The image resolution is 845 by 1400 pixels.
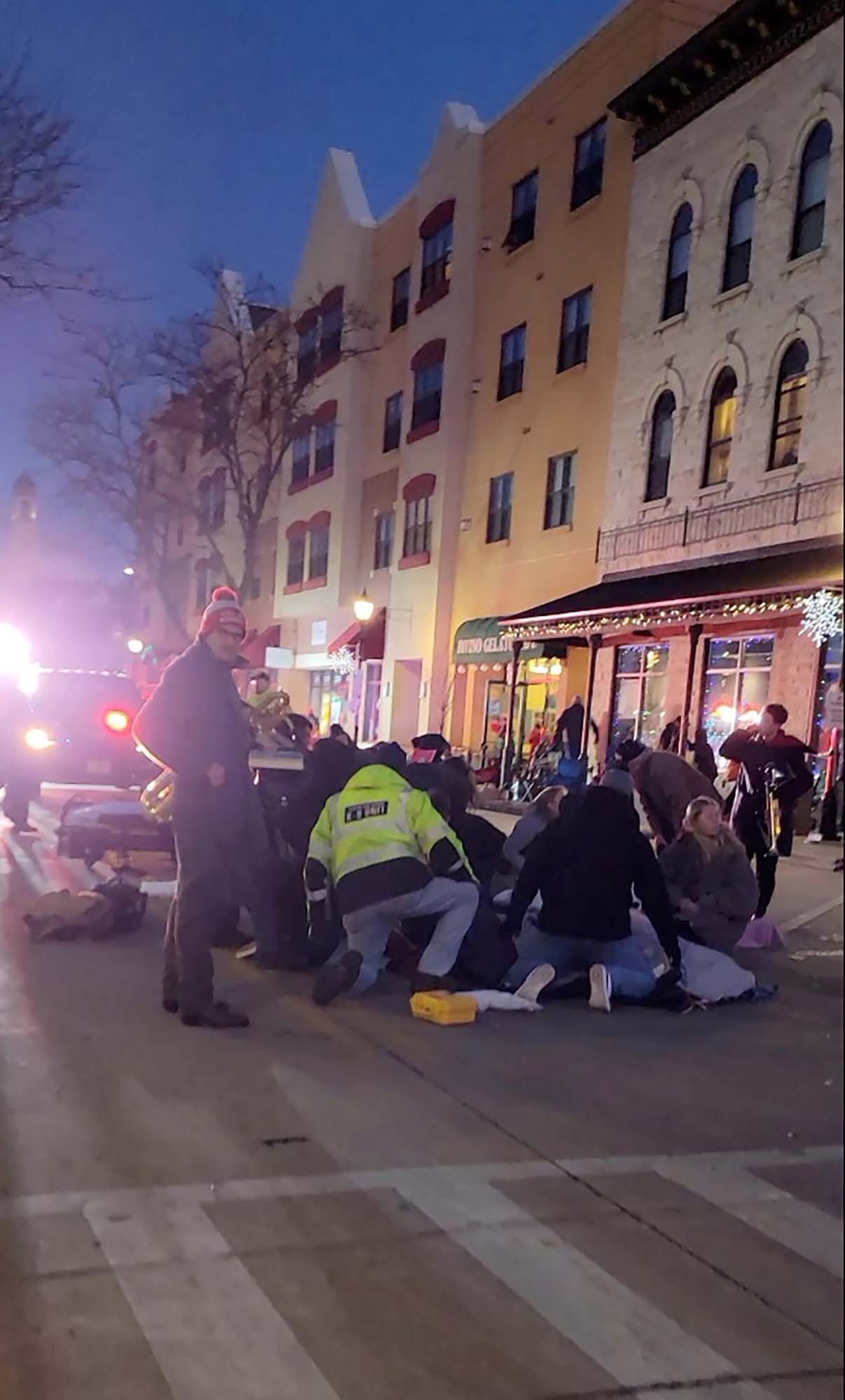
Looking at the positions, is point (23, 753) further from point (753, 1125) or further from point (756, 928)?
point (753, 1125)

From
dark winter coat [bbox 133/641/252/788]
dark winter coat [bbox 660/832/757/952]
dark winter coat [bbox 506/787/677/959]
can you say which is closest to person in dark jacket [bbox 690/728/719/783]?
dark winter coat [bbox 660/832/757/952]

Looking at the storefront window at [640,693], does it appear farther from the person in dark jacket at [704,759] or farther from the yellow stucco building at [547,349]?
the person in dark jacket at [704,759]

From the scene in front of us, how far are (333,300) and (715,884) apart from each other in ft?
71.9

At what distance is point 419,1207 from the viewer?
12.7 ft

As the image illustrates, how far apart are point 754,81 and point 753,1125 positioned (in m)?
9.62

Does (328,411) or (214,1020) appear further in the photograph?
(328,411)

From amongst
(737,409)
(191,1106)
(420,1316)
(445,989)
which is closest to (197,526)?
(737,409)

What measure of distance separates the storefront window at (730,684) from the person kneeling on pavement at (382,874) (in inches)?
289

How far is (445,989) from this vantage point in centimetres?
671

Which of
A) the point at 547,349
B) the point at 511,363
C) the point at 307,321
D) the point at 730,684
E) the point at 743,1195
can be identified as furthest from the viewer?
the point at 307,321

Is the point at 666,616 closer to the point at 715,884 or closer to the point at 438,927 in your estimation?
the point at 715,884

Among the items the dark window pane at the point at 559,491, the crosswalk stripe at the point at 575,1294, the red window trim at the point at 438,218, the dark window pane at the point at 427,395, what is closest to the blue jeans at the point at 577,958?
the crosswalk stripe at the point at 575,1294

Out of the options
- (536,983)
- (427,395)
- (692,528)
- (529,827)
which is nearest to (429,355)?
(427,395)

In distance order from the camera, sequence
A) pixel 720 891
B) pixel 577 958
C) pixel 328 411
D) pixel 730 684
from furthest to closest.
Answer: pixel 328 411 < pixel 730 684 < pixel 720 891 < pixel 577 958
